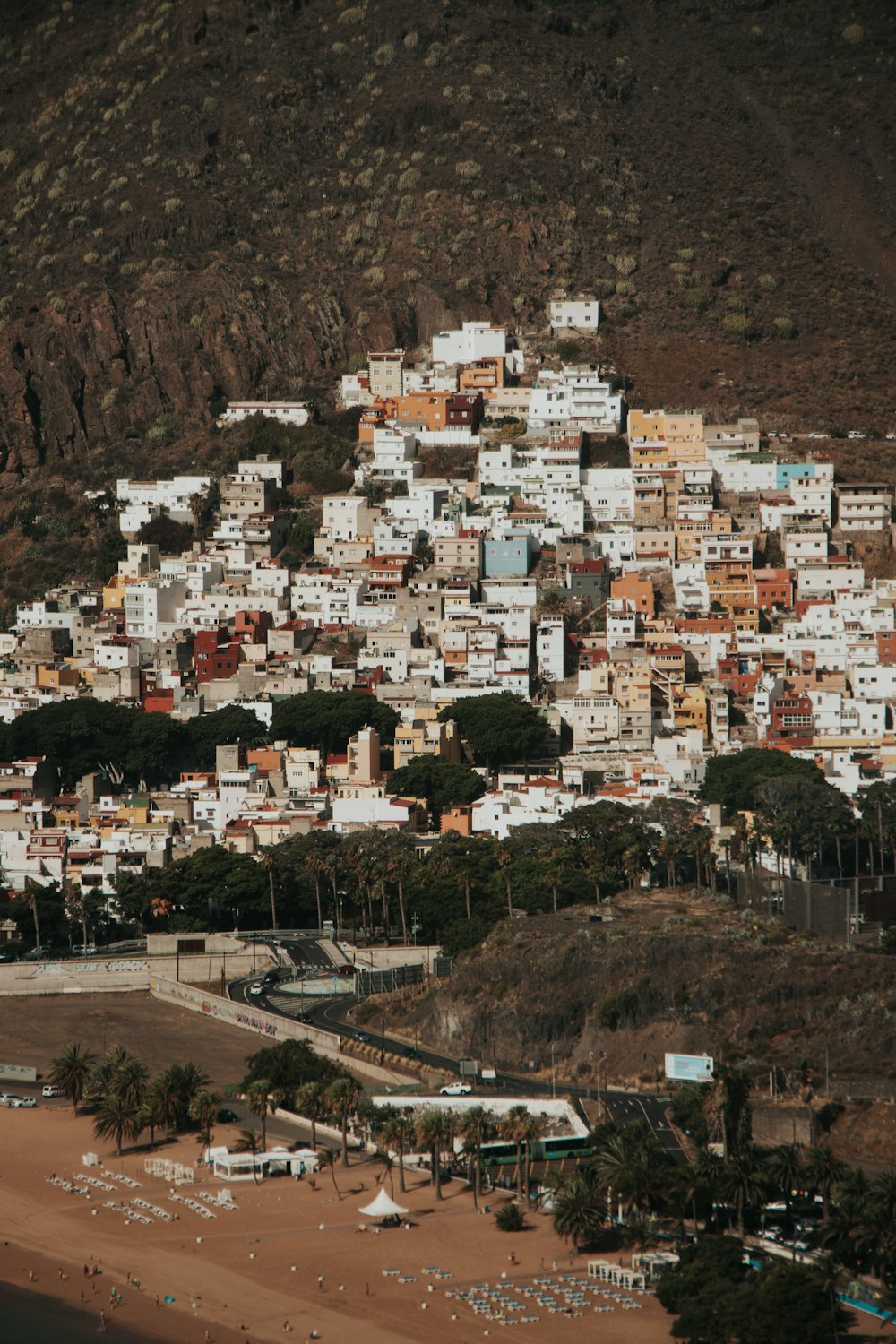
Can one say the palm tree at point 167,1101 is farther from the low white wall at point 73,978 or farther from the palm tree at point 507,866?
the palm tree at point 507,866

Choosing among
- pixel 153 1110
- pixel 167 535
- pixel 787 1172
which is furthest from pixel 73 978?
pixel 167 535

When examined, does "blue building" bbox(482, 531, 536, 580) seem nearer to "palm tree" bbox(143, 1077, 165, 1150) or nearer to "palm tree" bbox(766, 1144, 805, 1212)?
"palm tree" bbox(143, 1077, 165, 1150)

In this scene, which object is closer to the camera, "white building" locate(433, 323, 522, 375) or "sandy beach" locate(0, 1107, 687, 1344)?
"sandy beach" locate(0, 1107, 687, 1344)

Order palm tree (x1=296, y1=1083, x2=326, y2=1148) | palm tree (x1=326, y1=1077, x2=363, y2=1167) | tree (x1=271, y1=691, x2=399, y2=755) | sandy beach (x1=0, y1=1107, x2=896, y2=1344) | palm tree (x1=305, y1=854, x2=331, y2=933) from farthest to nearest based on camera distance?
tree (x1=271, y1=691, x2=399, y2=755)
palm tree (x1=305, y1=854, x2=331, y2=933)
palm tree (x1=296, y1=1083, x2=326, y2=1148)
palm tree (x1=326, y1=1077, x2=363, y2=1167)
sandy beach (x1=0, y1=1107, x2=896, y2=1344)

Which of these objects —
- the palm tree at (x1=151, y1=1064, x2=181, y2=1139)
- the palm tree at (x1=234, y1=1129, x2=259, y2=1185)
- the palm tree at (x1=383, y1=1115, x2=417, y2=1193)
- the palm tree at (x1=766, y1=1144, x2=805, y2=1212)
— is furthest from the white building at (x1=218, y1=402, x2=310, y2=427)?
the palm tree at (x1=766, y1=1144, x2=805, y2=1212)

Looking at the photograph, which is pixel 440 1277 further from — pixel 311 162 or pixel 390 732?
pixel 311 162

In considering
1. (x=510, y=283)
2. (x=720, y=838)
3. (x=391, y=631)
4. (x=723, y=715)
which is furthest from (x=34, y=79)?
(x=720, y=838)
